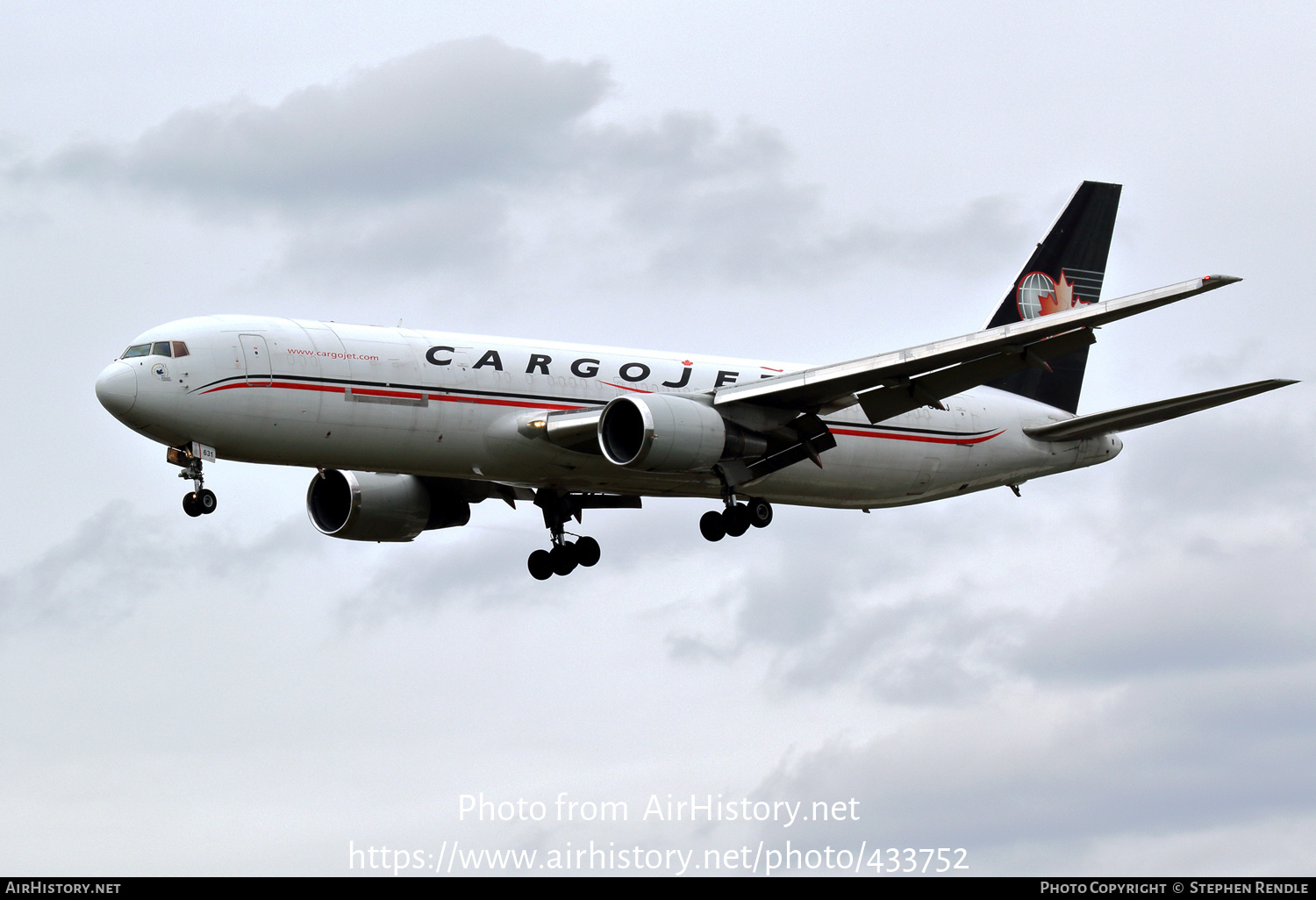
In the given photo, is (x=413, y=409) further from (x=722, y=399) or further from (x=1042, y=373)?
(x=1042, y=373)

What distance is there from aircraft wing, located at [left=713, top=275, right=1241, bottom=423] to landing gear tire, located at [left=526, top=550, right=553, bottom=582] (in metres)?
8.62

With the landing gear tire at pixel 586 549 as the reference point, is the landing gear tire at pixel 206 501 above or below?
below

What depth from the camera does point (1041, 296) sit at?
5131cm

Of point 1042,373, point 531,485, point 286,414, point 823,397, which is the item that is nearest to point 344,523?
point 531,485

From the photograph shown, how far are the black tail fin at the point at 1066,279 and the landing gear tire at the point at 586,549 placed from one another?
1237cm

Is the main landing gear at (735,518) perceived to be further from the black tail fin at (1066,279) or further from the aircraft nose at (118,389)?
the aircraft nose at (118,389)

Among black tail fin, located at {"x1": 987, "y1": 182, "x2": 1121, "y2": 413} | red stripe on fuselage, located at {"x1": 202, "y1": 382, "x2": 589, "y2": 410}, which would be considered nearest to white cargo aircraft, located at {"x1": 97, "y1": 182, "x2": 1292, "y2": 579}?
red stripe on fuselage, located at {"x1": 202, "y1": 382, "x2": 589, "y2": 410}

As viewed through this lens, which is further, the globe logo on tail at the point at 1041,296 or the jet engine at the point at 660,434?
the globe logo on tail at the point at 1041,296

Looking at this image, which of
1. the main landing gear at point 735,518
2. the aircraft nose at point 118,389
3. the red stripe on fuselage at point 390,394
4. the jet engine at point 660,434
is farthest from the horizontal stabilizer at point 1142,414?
the aircraft nose at point 118,389

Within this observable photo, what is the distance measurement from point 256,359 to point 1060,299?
2483cm

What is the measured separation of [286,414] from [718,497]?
1194cm

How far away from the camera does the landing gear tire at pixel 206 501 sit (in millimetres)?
38000

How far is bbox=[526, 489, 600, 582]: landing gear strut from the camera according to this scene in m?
47.4

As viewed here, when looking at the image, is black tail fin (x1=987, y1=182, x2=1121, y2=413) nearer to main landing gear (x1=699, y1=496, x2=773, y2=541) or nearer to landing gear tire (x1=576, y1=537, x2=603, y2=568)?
main landing gear (x1=699, y1=496, x2=773, y2=541)
